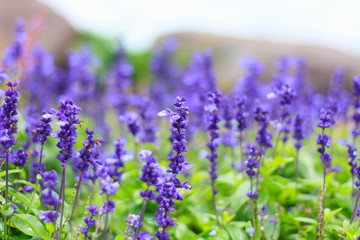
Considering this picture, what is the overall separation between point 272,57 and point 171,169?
14602 millimetres

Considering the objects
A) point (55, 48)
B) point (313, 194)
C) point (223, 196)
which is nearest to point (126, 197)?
point (223, 196)

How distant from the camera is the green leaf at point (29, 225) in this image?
2605 mm

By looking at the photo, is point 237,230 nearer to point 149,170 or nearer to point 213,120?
point 213,120

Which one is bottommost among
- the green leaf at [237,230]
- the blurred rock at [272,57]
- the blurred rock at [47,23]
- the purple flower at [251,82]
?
the green leaf at [237,230]

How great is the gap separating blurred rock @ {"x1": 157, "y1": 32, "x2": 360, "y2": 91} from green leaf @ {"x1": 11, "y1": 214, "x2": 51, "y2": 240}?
43.4ft

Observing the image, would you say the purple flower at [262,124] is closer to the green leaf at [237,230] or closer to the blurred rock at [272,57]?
the green leaf at [237,230]

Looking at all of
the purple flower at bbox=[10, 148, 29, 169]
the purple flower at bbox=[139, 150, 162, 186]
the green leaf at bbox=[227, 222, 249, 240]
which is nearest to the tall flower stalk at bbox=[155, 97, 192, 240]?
the purple flower at bbox=[139, 150, 162, 186]

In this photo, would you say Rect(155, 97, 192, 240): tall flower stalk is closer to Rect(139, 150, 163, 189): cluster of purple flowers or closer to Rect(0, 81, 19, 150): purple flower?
Rect(139, 150, 163, 189): cluster of purple flowers

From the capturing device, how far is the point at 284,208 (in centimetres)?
427

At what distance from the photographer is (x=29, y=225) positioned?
2.75 m

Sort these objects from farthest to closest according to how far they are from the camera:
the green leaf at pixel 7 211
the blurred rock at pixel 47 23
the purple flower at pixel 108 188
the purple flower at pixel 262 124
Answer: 1. the blurred rock at pixel 47 23
2. the purple flower at pixel 262 124
3. the green leaf at pixel 7 211
4. the purple flower at pixel 108 188

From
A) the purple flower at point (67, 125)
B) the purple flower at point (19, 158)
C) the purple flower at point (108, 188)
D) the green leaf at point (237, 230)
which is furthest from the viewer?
the green leaf at point (237, 230)

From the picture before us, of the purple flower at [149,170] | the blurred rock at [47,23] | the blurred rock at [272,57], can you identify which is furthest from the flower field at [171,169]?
the blurred rock at [47,23]

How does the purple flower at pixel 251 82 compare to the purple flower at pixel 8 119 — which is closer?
the purple flower at pixel 8 119
